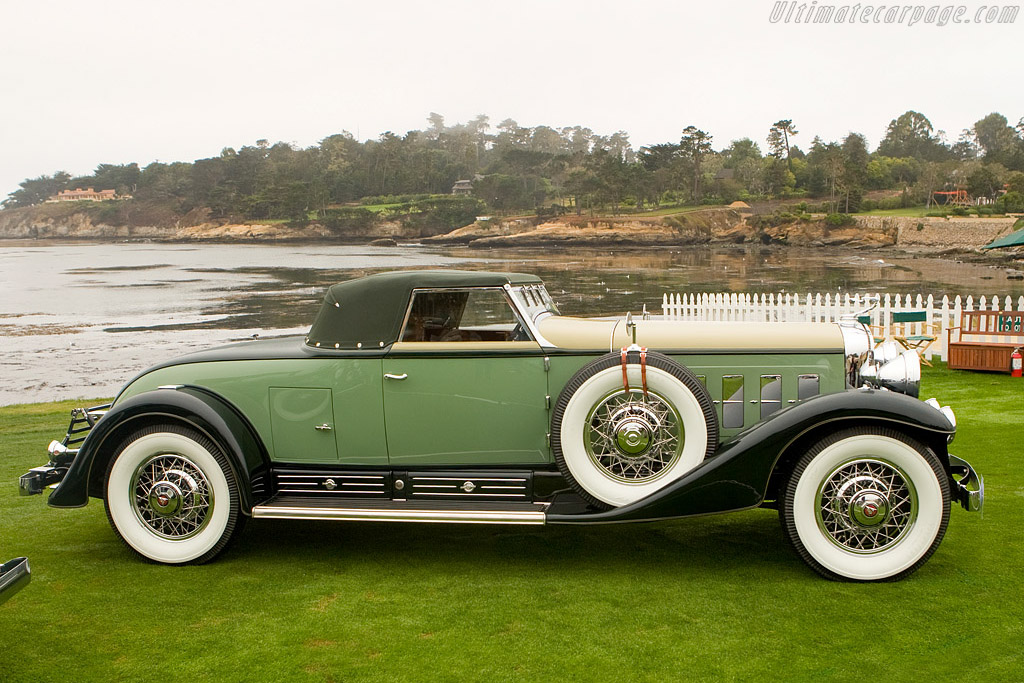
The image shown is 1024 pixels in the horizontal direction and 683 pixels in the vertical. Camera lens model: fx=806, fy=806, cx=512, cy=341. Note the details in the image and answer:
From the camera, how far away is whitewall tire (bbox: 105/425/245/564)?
4.90 meters

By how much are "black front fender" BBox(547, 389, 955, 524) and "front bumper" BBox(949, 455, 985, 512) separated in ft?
0.44

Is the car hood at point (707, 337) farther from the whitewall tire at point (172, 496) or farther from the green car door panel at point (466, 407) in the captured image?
the whitewall tire at point (172, 496)

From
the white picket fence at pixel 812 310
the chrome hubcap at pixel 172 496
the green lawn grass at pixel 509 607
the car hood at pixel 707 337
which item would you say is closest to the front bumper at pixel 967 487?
the green lawn grass at pixel 509 607

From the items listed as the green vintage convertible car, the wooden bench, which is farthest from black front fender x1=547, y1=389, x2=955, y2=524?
the wooden bench

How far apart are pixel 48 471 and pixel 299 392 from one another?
1738 mm

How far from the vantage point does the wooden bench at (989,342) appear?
11.2 m

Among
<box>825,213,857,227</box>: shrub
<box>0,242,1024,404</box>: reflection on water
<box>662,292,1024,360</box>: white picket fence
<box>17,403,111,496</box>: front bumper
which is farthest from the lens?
<box>825,213,857,227</box>: shrub

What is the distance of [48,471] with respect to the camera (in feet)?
17.0

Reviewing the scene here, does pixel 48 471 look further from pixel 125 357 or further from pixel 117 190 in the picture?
pixel 117 190

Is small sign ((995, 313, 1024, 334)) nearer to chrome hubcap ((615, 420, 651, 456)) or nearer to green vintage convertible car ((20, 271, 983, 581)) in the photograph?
green vintage convertible car ((20, 271, 983, 581))

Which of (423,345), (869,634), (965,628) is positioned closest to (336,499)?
(423,345)

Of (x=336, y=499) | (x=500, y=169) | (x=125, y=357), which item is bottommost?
(x=125, y=357)

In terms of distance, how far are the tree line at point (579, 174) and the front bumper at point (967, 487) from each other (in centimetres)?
8205

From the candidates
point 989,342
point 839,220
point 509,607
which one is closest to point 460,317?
point 509,607
